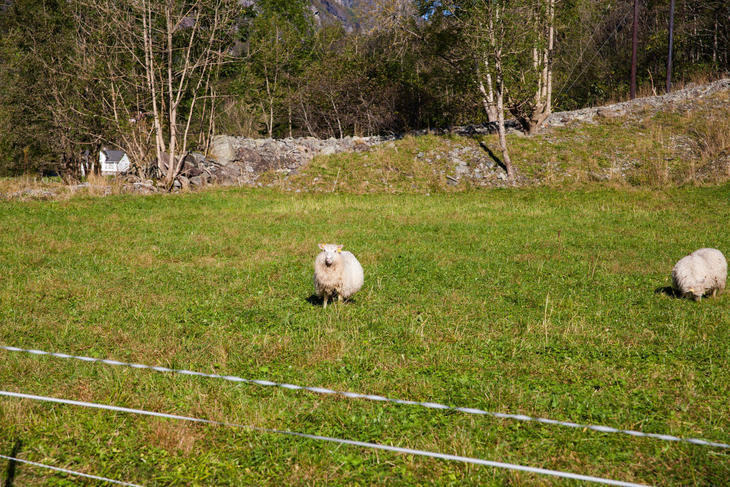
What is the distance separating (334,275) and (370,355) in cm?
207

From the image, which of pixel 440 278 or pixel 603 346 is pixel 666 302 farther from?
pixel 440 278

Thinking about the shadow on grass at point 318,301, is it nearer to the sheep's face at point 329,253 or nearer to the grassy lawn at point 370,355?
the grassy lawn at point 370,355

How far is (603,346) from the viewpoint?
6926mm

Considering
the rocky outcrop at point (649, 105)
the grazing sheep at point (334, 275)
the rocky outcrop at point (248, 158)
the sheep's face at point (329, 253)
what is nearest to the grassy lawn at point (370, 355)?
the grazing sheep at point (334, 275)

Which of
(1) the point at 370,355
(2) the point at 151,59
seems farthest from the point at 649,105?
(1) the point at 370,355

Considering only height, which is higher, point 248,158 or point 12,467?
point 248,158

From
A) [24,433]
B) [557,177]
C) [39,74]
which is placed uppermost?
[39,74]

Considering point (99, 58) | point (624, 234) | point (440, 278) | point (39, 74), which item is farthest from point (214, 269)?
point (39, 74)

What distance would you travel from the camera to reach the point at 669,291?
9812 mm

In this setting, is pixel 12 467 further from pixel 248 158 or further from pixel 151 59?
pixel 248 158

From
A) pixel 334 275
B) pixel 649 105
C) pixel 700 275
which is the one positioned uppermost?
pixel 649 105

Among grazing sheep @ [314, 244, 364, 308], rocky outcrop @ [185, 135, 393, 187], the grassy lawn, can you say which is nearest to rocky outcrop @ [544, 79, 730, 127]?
rocky outcrop @ [185, 135, 393, 187]

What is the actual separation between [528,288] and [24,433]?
26.8 feet

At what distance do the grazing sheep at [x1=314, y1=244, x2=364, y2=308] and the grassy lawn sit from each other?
34 centimetres
